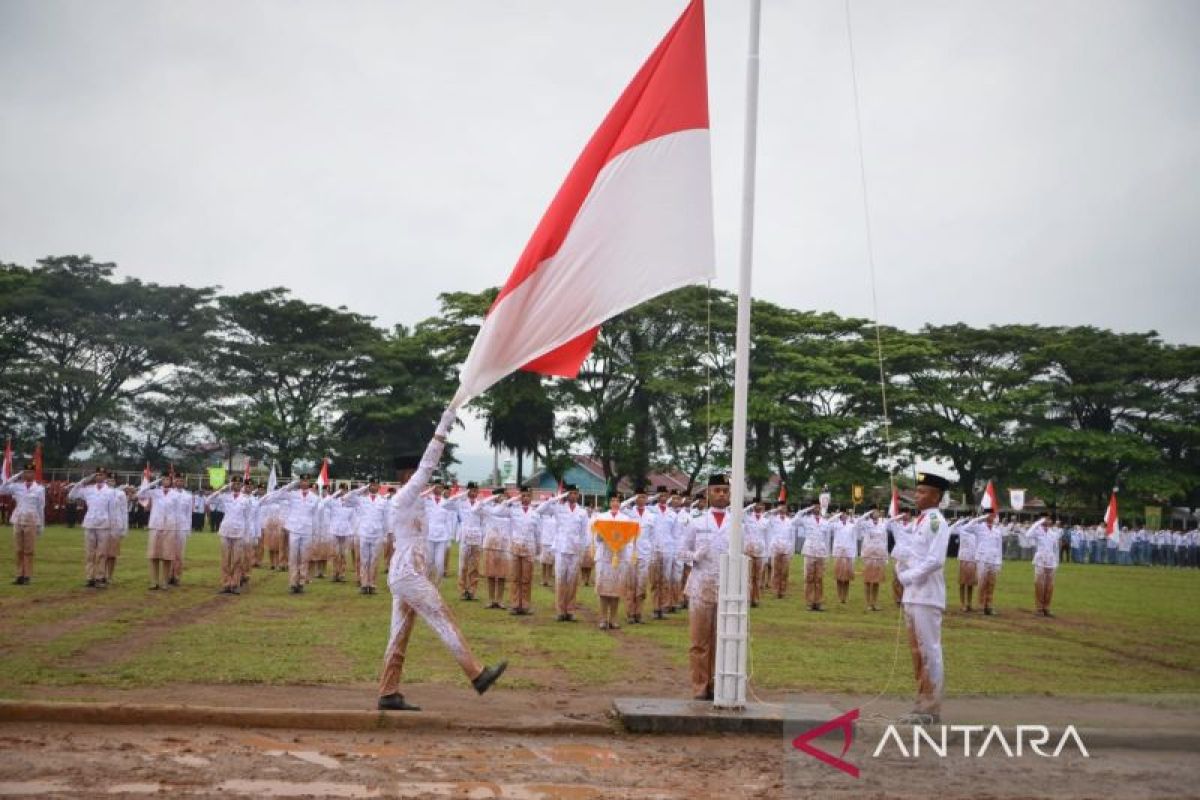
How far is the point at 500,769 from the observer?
24.0 ft

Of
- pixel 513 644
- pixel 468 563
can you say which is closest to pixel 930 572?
pixel 513 644

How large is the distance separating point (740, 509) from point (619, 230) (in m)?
2.62

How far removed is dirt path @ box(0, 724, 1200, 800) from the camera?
6664 millimetres

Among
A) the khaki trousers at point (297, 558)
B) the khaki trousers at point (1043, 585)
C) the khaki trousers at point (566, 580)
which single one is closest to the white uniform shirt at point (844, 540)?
the khaki trousers at point (1043, 585)

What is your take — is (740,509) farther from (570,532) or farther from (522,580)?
(522,580)

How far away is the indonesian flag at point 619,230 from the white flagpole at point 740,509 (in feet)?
1.14

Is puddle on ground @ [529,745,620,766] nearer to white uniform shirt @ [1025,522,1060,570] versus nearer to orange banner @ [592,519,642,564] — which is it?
orange banner @ [592,519,642,564]

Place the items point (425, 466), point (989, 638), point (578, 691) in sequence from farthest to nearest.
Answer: point (989, 638) < point (578, 691) < point (425, 466)

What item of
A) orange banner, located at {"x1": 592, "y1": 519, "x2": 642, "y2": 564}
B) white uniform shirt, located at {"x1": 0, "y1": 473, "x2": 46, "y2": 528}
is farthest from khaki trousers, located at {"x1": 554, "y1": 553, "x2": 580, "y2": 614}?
white uniform shirt, located at {"x1": 0, "y1": 473, "x2": 46, "y2": 528}

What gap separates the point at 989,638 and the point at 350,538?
15.1m

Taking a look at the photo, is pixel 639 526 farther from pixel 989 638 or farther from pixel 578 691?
pixel 578 691

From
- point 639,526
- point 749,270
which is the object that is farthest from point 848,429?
point 749,270

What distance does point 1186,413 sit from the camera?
2265 inches

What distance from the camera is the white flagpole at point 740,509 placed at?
Result: 8906 mm
